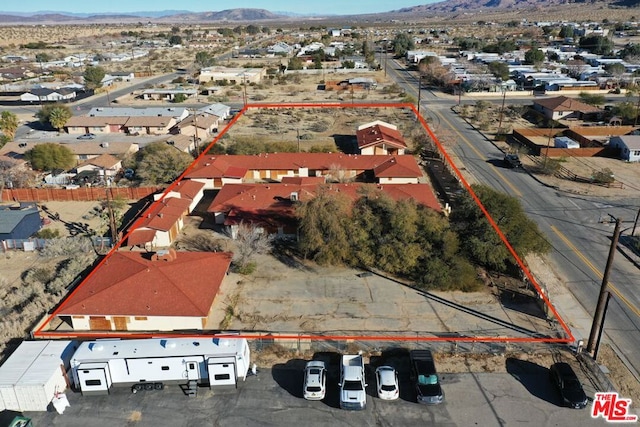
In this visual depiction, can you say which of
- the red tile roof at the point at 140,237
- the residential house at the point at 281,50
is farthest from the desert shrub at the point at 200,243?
the residential house at the point at 281,50

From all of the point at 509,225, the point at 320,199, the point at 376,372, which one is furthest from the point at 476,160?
the point at 376,372

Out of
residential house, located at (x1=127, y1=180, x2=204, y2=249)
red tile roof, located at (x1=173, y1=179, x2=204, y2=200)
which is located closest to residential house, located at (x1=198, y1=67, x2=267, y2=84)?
red tile roof, located at (x1=173, y1=179, x2=204, y2=200)

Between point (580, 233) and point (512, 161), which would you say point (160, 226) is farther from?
point (512, 161)

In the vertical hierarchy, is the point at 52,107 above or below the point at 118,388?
above

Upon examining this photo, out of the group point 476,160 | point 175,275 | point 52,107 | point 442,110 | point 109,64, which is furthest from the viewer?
point 109,64

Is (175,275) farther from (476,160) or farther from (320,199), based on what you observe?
(476,160)

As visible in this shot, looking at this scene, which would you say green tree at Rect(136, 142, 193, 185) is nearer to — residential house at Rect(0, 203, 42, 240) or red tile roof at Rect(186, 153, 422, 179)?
red tile roof at Rect(186, 153, 422, 179)

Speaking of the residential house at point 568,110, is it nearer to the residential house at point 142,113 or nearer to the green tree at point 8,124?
the residential house at point 142,113

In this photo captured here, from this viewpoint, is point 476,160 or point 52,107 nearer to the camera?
point 476,160
